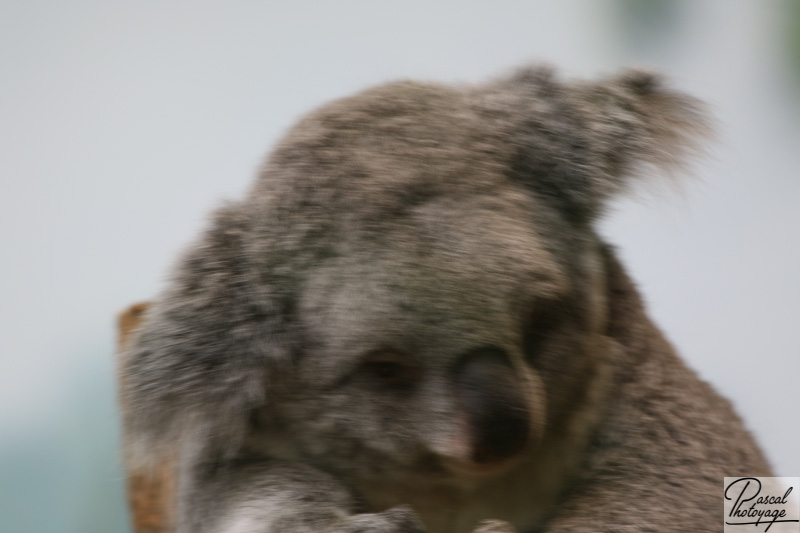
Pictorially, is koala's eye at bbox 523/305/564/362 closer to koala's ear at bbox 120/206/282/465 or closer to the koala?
the koala

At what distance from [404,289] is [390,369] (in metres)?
0.15

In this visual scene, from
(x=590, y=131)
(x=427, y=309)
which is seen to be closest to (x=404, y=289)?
(x=427, y=309)

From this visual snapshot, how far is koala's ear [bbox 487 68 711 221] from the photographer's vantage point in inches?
72.7

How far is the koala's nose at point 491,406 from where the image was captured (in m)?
1.49

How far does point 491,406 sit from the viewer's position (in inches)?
58.9

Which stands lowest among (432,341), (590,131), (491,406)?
(491,406)

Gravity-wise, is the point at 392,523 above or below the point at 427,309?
below

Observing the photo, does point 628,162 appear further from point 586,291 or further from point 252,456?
point 252,456

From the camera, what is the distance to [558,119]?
192 centimetres

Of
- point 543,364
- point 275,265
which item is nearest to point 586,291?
point 543,364

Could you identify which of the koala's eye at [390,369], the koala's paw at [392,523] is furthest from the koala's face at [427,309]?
the koala's paw at [392,523]

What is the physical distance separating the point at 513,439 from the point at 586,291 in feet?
1.41

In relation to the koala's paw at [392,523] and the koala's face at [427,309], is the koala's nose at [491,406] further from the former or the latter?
the koala's paw at [392,523]

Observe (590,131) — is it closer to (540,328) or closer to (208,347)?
(540,328)
